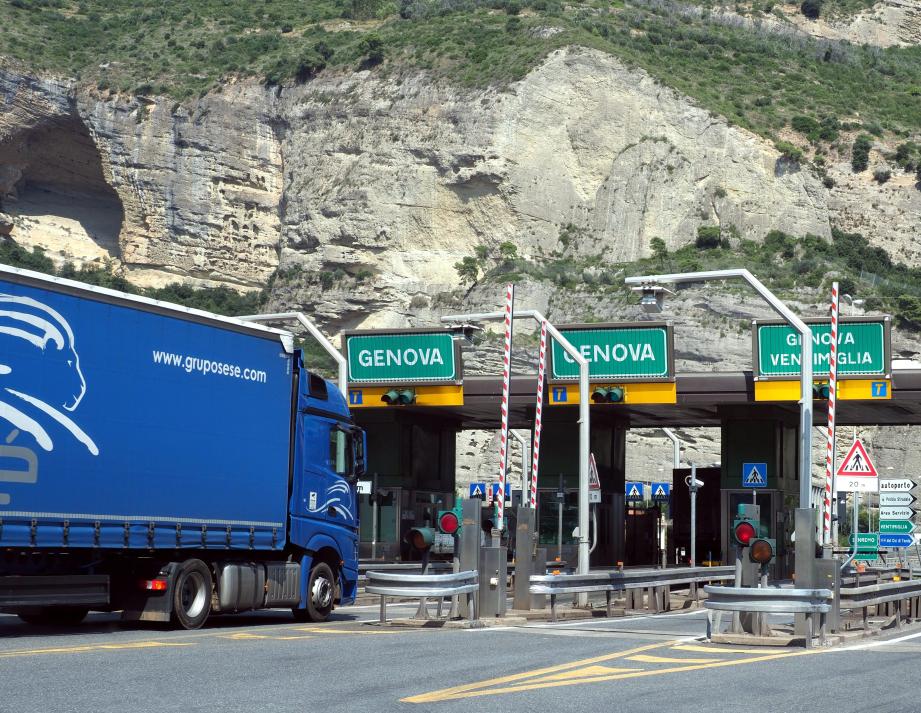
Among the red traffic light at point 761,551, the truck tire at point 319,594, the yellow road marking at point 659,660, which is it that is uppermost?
the red traffic light at point 761,551

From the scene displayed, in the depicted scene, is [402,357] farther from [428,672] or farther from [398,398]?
[428,672]

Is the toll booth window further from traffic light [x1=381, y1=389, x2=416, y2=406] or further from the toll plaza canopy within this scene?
the toll plaza canopy

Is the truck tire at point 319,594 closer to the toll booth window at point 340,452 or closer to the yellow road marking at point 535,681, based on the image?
the toll booth window at point 340,452

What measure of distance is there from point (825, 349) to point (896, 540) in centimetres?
542

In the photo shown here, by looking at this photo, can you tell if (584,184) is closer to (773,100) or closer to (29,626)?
(773,100)

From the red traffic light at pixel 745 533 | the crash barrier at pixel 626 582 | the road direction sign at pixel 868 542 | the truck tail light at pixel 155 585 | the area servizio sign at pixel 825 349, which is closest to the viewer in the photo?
the truck tail light at pixel 155 585

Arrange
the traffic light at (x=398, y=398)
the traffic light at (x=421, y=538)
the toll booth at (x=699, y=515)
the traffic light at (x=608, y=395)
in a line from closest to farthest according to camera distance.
Result: 1. the traffic light at (x=421, y=538)
2. the traffic light at (x=608, y=395)
3. the traffic light at (x=398, y=398)
4. the toll booth at (x=699, y=515)

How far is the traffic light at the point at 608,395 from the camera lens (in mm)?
36719

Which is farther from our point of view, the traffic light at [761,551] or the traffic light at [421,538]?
the traffic light at [421,538]

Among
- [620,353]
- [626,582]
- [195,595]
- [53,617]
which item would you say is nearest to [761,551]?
[626,582]

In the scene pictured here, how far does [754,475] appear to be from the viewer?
36.3 m

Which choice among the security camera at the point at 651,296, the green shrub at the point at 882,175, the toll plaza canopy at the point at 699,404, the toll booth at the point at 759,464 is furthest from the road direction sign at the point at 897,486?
the green shrub at the point at 882,175

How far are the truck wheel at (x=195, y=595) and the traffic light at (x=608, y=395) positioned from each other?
61.8 feet

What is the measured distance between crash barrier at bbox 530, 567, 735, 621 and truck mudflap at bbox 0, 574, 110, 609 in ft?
23.5
